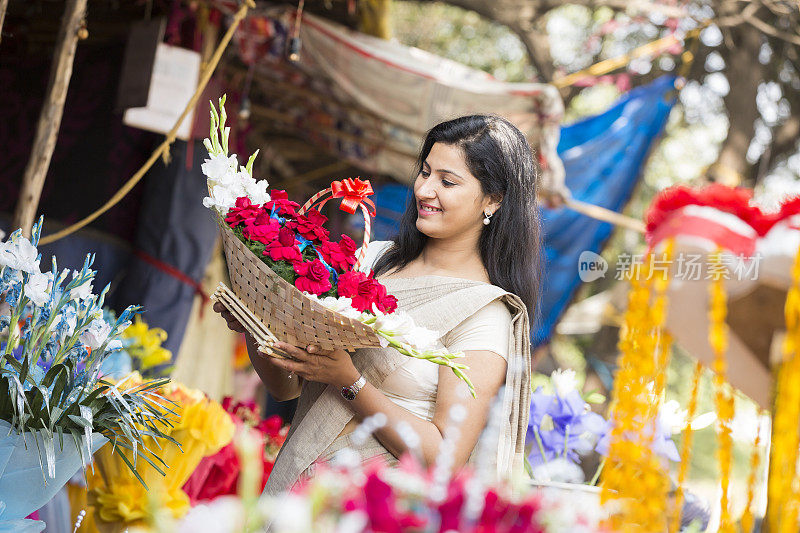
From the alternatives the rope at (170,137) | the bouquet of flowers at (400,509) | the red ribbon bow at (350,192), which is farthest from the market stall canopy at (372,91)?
the bouquet of flowers at (400,509)

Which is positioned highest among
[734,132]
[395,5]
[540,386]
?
[395,5]

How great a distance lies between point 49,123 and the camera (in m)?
2.34

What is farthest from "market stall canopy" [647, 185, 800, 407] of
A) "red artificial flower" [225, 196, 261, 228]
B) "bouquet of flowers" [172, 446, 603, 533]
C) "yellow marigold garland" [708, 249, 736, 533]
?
"red artificial flower" [225, 196, 261, 228]

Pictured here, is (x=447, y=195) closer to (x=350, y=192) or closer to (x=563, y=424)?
(x=350, y=192)

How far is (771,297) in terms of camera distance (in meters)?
0.99

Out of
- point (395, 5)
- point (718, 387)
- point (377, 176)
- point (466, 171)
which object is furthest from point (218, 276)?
point (395, 5)

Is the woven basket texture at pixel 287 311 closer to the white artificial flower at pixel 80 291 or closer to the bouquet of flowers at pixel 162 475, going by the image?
→ the white artificial flower at pixel 80 291

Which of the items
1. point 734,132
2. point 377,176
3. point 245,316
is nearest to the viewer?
point 245,316

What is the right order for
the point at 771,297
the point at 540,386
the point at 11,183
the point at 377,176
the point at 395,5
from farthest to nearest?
1. the point at 395,5
2. the point at 377,176
3. the point at 11,183
4. the point at 540,386
5. the point at 771,297

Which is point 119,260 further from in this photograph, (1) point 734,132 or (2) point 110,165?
(1) point 734,132

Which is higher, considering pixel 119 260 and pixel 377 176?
pixel 377 176

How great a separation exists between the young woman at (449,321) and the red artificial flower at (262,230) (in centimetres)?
22

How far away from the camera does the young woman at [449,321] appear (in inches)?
69.8

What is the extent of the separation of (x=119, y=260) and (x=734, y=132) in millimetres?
4335
